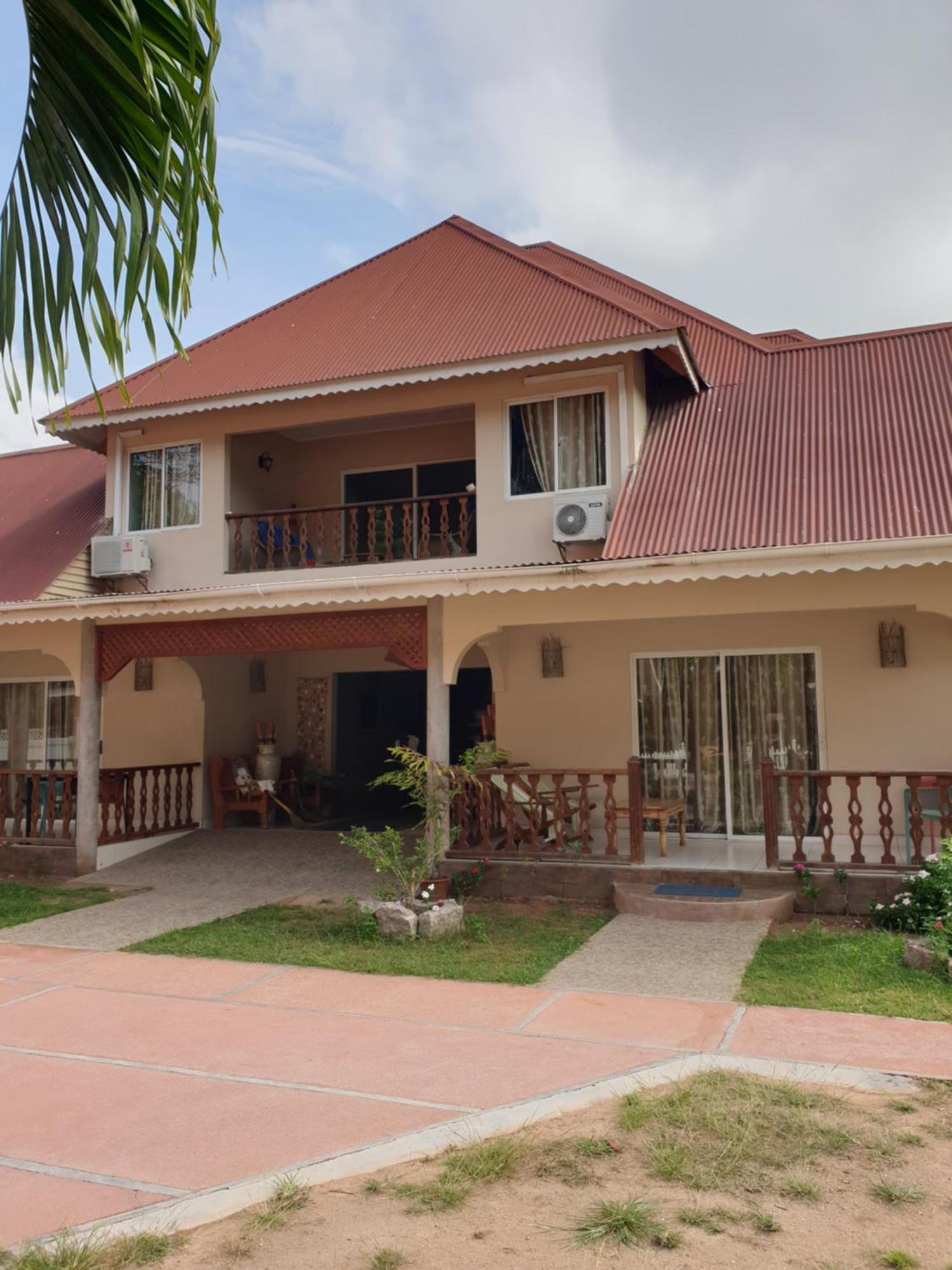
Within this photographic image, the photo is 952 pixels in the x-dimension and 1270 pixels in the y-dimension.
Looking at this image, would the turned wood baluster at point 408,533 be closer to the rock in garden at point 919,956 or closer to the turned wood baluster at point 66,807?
the turned wood baluster at point 66,807

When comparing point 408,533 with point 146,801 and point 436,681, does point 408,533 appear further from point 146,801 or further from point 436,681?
point 146,801

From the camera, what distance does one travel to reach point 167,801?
43.1 ft

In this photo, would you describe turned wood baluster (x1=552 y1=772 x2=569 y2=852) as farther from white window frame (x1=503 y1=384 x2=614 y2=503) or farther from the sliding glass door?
white window frame (x1=503 y1=384 x2=614 y2=503)

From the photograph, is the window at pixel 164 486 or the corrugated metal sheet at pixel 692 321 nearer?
the window at pixel 164 486

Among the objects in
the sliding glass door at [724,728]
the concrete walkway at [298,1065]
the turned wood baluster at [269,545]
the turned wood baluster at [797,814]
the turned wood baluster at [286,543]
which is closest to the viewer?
the concrete walkway at [298,1065]

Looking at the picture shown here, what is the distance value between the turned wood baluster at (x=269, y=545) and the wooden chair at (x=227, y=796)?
2.97 meters

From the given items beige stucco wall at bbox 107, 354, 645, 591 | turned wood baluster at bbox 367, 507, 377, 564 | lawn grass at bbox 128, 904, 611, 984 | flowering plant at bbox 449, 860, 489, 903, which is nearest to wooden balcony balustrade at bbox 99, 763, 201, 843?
beige stucco wall at bbox 107, 354, 645, 591

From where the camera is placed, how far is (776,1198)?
11.9 feet

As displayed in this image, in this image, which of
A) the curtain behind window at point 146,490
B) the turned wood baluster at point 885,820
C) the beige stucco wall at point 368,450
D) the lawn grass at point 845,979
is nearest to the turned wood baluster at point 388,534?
the beige stucco wall at point 368,450

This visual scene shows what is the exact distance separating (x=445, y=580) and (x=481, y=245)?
23.5ft

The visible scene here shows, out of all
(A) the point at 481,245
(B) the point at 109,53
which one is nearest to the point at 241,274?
(B) the point at 109,53

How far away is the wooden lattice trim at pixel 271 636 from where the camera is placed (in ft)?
34.1

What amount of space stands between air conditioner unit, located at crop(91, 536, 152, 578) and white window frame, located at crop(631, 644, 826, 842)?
20.2 ft

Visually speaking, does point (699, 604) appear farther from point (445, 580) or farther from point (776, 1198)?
point (776, 1198)
